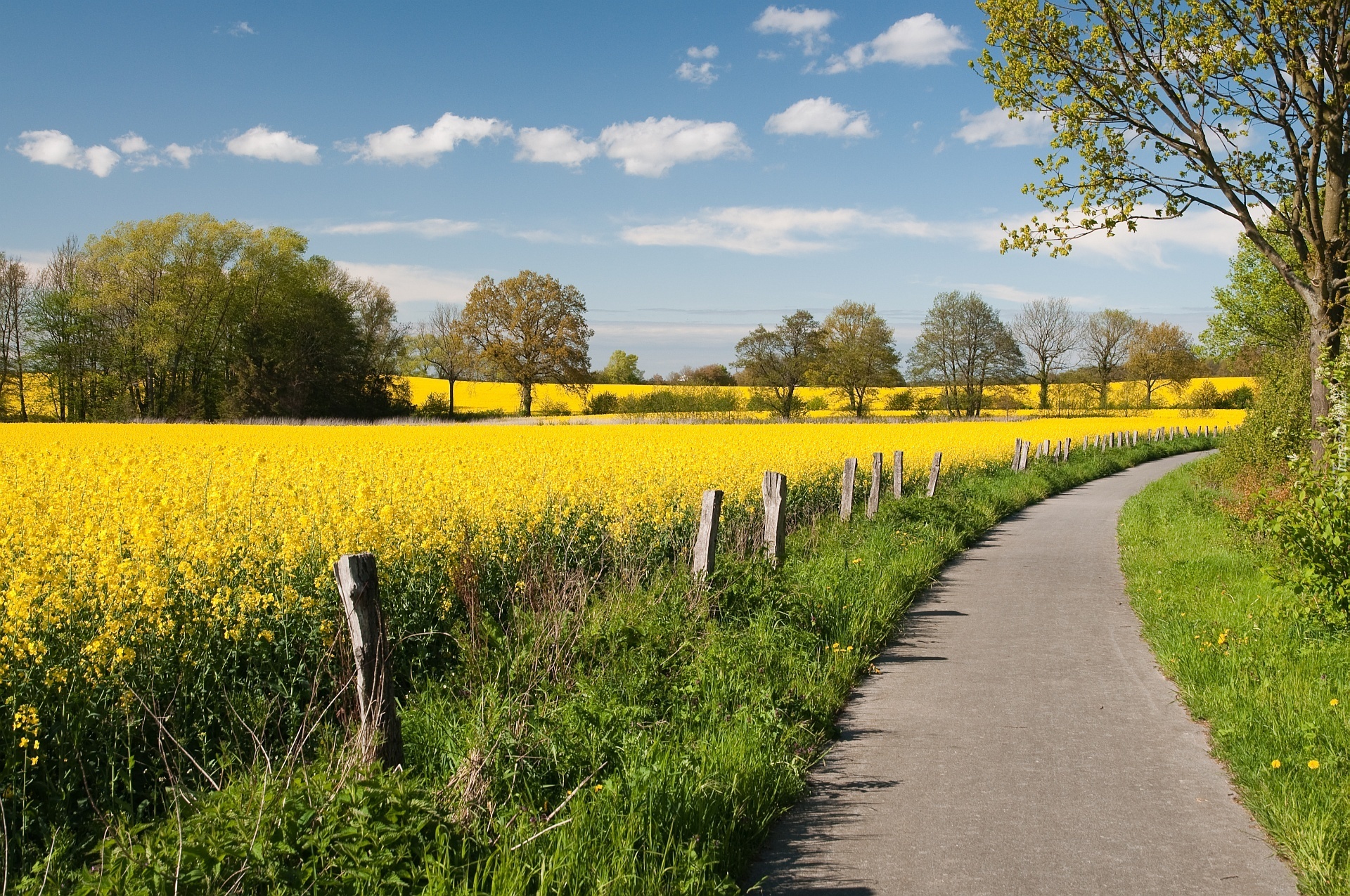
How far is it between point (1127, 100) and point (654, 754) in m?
13.2

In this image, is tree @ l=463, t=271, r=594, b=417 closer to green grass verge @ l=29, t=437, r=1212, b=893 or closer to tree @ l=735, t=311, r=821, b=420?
tree @ l=735, t=311, r=821, b=420

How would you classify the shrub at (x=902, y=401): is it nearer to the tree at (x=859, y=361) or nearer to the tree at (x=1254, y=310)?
the tree at (x=859, y=361)

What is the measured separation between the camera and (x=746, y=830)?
4137 mm

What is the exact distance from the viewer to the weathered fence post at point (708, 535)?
8.04 metres

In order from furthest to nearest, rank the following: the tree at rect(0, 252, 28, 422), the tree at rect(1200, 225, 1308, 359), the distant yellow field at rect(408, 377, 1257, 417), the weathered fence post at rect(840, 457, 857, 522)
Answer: the distant yellow field at rect(408, 377, 1257, 417) < the tree at rect(0, 252, 28, 422) < the tree at rect(1200, 225, 1308, 359) < the weathered fence post at rect(840, 457, 857, 522)

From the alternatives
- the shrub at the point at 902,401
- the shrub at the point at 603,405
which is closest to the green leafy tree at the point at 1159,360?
the shrub at the point at 902,401

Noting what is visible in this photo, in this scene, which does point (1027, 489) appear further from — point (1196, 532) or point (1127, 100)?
point (1127, 100)

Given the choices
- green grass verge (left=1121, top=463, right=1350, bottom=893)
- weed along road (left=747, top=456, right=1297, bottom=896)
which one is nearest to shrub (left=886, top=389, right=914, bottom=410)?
green grass verge (left=1121, top=463, right=1350, bottom=893)

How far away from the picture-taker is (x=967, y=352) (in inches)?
2803

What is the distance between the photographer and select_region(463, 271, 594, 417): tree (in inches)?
2461

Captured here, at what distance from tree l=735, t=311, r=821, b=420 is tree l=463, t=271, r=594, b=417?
45.6 feet

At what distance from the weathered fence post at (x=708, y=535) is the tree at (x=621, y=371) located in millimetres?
88206

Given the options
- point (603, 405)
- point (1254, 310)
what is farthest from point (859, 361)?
point (1254, 310)

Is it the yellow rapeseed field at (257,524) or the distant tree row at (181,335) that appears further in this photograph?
the distant tree row at (181,335)
